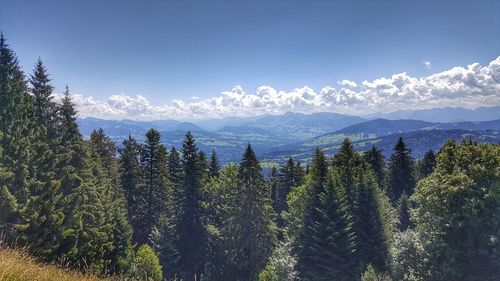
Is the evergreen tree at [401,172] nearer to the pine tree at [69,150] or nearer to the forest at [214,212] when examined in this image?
the forest at [214,212]

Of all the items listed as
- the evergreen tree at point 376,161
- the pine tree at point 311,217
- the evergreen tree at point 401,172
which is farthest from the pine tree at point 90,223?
the evergreen tree at point 401,172

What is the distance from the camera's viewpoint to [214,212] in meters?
Result: 46.2

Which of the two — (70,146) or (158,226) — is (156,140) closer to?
(158,226)

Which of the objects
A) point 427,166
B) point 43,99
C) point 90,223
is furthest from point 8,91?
A: point 427,166

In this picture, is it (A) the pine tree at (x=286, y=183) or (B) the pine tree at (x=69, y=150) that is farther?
(A) the pine tree at (x=286, y=183)

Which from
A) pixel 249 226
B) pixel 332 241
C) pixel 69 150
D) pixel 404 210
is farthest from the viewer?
pixel 404 210

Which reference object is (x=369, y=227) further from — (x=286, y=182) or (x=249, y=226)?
(x=286, y=182)

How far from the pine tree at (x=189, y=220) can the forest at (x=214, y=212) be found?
117mm

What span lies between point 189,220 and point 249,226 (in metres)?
7.00

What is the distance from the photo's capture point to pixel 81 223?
2692cm

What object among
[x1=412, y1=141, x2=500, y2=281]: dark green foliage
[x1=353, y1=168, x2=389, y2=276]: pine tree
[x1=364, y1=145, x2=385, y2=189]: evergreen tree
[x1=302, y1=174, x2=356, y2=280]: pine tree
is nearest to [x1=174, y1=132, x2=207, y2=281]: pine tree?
[x1=302, y1=174, x2=356, y2=280]: pine tree

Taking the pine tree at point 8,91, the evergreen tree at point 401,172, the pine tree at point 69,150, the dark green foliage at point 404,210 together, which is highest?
the pine tree at point 8,91

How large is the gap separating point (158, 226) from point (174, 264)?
21.8ft

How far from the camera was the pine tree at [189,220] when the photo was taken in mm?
42438
